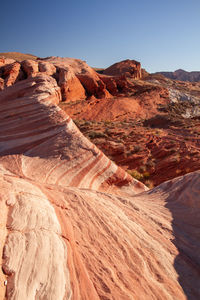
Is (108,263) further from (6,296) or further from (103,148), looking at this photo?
(103,148)

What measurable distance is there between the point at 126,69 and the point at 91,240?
149 ft

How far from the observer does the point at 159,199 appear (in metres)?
4.19

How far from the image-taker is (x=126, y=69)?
4322 cm

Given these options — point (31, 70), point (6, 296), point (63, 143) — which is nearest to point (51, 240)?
point (6, 296)

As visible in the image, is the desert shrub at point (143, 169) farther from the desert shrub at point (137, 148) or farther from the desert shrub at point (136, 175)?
the desert shrub at point (137, 148)

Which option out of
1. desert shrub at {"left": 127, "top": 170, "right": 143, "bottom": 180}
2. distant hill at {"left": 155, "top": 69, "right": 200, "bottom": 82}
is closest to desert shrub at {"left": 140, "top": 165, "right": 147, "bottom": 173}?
desert shrub at {"left": 127, "top": 170, "right": 143, "bottom": 180}

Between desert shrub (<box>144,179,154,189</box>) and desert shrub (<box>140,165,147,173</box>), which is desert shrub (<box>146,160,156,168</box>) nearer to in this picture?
desert shrub (<box>140,165,147,173</box>)

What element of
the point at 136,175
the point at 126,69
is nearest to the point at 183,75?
the point at 126,69

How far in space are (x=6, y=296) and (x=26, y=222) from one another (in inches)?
29.2

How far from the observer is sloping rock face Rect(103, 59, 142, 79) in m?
42.6

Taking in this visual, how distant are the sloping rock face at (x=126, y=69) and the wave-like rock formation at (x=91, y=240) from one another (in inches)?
1634

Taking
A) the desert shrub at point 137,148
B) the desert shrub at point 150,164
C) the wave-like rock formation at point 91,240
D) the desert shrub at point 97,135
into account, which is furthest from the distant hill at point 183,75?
the wave-like rock formation at point 91,240

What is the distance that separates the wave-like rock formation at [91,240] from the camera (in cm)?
175

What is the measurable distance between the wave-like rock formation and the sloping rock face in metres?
41.5
